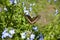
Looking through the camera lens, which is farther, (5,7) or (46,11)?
(46,11)

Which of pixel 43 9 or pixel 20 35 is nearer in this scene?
pixel 20 35

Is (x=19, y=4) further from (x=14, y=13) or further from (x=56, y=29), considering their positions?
(x=56, y=29)

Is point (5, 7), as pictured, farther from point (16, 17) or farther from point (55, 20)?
point (55, 20)

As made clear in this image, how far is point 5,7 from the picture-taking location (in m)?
4.87

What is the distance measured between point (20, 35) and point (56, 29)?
0.65 meters

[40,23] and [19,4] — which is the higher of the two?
[19,4]

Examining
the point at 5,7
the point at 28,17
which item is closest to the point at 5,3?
the point at 5,7

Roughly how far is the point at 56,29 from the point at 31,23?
1.56 ft

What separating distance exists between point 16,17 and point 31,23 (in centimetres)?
30

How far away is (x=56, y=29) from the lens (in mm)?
4703

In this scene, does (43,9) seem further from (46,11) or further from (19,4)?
(19,4)

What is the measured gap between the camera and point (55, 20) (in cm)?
488

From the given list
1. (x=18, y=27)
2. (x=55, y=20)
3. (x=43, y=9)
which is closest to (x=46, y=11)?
(x=43, y=9)

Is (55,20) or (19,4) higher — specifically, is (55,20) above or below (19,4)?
below
